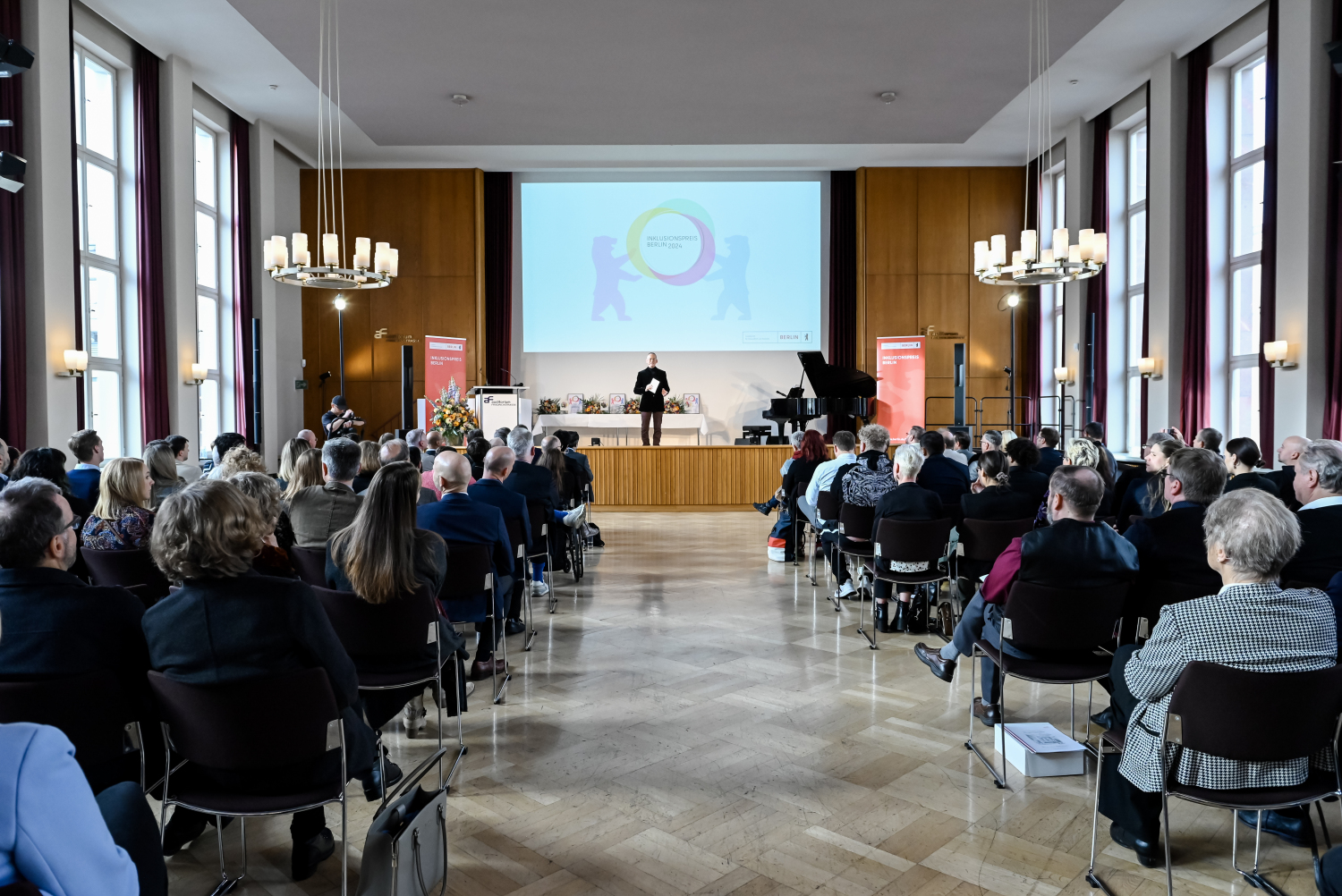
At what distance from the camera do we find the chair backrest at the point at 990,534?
4.82 m

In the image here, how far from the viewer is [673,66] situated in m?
10.1

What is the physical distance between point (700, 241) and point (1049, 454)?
893 cm

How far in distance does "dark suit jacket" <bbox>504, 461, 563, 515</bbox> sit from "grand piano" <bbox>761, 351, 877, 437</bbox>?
24.1ft

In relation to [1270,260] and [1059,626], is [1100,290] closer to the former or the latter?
[1270,260]

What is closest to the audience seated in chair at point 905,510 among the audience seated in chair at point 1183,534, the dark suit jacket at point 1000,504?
the dark suit jacket at point 1000,504

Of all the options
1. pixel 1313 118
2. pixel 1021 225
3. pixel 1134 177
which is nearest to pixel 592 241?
pixel 1021 225

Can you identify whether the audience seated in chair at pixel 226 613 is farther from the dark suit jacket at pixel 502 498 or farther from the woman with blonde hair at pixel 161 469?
the woman with blonde hair at pixel 161 469

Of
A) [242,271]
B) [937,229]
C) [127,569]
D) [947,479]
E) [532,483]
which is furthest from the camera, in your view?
[937,229]

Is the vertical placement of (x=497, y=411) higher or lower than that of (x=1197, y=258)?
lower

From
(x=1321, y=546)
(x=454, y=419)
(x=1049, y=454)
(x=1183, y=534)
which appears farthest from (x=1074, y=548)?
(x=454, y=419)

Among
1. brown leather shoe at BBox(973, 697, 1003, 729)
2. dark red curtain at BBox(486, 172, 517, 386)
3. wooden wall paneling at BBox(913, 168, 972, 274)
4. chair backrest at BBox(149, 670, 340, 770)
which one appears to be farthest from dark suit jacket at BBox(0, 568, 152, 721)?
wooden wall paneling at BBox(913, 168, 972, 274)

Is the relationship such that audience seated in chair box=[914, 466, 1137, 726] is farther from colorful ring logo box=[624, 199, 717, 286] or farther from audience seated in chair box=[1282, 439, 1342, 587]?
colorful ring logo box=[624, 199, 717, 286]

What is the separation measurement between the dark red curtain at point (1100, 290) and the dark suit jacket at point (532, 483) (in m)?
8.94

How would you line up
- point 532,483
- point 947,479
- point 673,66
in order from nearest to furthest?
point 947,479
point 532,483
point 673,66
